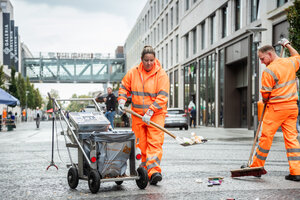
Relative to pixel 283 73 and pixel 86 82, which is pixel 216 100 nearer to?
pixel 283 73

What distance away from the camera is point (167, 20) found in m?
49.3

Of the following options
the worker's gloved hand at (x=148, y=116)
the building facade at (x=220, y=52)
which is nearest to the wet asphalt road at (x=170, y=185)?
the worker's gloved hand at (x=148, y=116)

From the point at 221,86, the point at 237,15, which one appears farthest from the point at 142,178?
the point at 221,86

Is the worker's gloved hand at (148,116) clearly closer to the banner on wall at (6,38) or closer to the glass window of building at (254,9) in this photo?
the glass window of building at (254,9)

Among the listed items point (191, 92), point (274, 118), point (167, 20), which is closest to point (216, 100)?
point (191, 92)

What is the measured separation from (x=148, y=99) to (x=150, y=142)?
59cm

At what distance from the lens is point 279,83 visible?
20.5ft

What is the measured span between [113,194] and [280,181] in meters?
2.41

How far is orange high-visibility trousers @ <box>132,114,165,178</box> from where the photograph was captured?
5.82 m

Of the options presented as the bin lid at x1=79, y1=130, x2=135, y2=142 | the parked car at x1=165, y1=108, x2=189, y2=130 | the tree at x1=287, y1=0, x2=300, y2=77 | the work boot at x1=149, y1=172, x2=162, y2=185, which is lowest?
the work boot at x1=149, y1=172, x2=162, y2=185

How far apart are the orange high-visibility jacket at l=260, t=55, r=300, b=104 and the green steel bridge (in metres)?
71.6

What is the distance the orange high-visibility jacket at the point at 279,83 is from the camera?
6.21m

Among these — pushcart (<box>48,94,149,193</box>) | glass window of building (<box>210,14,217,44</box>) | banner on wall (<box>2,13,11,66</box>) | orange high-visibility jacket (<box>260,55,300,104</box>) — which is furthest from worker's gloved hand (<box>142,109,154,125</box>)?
banner on wall (<box>2,13,11,66</box>)

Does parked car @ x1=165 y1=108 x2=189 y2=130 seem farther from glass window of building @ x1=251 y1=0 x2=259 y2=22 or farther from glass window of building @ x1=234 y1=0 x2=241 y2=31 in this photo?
glass window of building @ x1=251 y1=0 x2=259 y2=22
